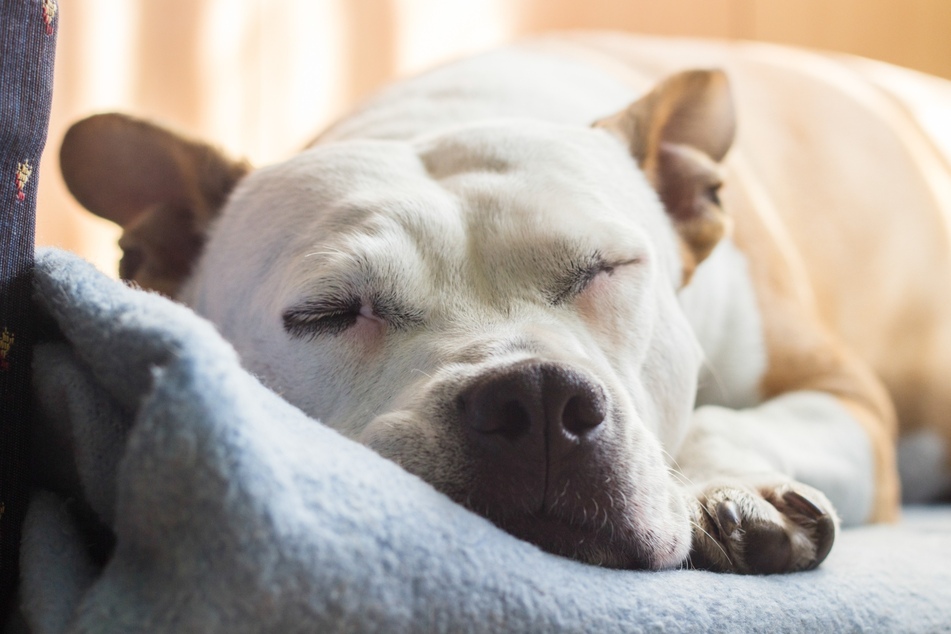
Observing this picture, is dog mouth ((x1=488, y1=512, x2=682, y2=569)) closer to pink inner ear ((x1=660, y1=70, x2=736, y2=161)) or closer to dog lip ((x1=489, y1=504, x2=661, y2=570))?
dog lip ((x1=489, y1=504, x2=661, y2=570))

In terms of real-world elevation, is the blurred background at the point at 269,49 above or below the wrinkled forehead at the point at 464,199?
below

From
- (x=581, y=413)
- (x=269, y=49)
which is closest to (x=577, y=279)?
(x=581, y=413)

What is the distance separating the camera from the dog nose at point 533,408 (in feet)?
2.43

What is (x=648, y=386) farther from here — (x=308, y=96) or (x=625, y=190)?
(x=308, y=96)

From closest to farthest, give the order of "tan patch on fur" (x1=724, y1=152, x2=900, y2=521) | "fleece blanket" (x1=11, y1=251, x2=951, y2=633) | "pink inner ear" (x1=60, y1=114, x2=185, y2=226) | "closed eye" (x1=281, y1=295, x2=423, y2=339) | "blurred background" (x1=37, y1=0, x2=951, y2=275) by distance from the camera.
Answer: "fleece blanket" (x1=11, y1=251, x2=951, y2=633)
"closed eye" (x1=281, y1=295, x2=423, y2=339)
"pink inner ear" (x1=60, y1=114, x2=185, y2=226)
"tan patch on fur" (x1=724, y1=152, x2=900, y2=521)
"blurred background" (x1=37, y1=0, x2=951, y2=275)

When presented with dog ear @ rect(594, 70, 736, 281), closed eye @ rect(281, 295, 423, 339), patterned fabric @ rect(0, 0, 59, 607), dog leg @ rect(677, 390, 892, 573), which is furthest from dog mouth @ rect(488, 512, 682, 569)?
dog ear @ rect(594, 70, 736, 281)

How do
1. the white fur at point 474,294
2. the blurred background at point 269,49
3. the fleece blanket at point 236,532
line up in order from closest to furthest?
the fleece blanket at point 236,532 < the white fur at point 474,294 < the blurred background at point 269,49

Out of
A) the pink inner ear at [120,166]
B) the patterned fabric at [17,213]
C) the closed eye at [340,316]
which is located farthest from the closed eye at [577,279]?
the pink inner ear at [120,166]

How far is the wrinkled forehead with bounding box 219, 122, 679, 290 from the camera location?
998 millimetres

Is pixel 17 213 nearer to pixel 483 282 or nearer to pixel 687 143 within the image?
pixel 483 282

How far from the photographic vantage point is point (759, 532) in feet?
2.83

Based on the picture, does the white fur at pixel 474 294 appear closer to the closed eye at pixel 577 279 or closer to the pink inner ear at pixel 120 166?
the closed eye at pixel 577 279

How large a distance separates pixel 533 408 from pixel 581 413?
55 mm

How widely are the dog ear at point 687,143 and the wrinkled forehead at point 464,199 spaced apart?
74 mm
